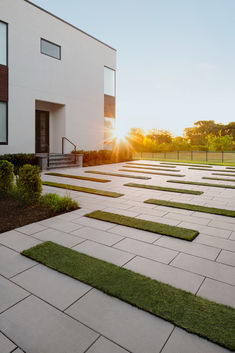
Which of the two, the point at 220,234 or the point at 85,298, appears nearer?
the point at 85,298

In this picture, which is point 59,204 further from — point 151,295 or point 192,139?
point 192,139

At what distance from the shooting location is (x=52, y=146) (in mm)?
14312

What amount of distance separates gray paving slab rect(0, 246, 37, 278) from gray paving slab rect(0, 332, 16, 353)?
3.01 feet

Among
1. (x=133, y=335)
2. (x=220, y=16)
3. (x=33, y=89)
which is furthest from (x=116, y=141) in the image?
(x=133, y=335)

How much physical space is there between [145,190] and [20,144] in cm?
700

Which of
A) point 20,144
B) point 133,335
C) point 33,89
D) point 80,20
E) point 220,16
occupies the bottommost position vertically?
point 133,335

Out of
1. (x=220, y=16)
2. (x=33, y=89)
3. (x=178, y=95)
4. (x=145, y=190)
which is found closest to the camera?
(x=145, y=190)

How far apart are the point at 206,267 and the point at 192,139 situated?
5895 cm

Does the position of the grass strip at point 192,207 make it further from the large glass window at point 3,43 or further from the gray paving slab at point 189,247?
the large glass window at point 3,43

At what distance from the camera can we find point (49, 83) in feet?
42.0

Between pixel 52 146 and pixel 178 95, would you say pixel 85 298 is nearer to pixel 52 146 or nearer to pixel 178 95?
pixel 52 146

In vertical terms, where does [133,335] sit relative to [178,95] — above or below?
below

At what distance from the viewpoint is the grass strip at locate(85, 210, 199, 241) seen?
13.0ft

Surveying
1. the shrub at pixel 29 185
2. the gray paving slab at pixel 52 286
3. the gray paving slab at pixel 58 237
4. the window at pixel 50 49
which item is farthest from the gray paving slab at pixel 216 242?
the window at pixel 50 49
